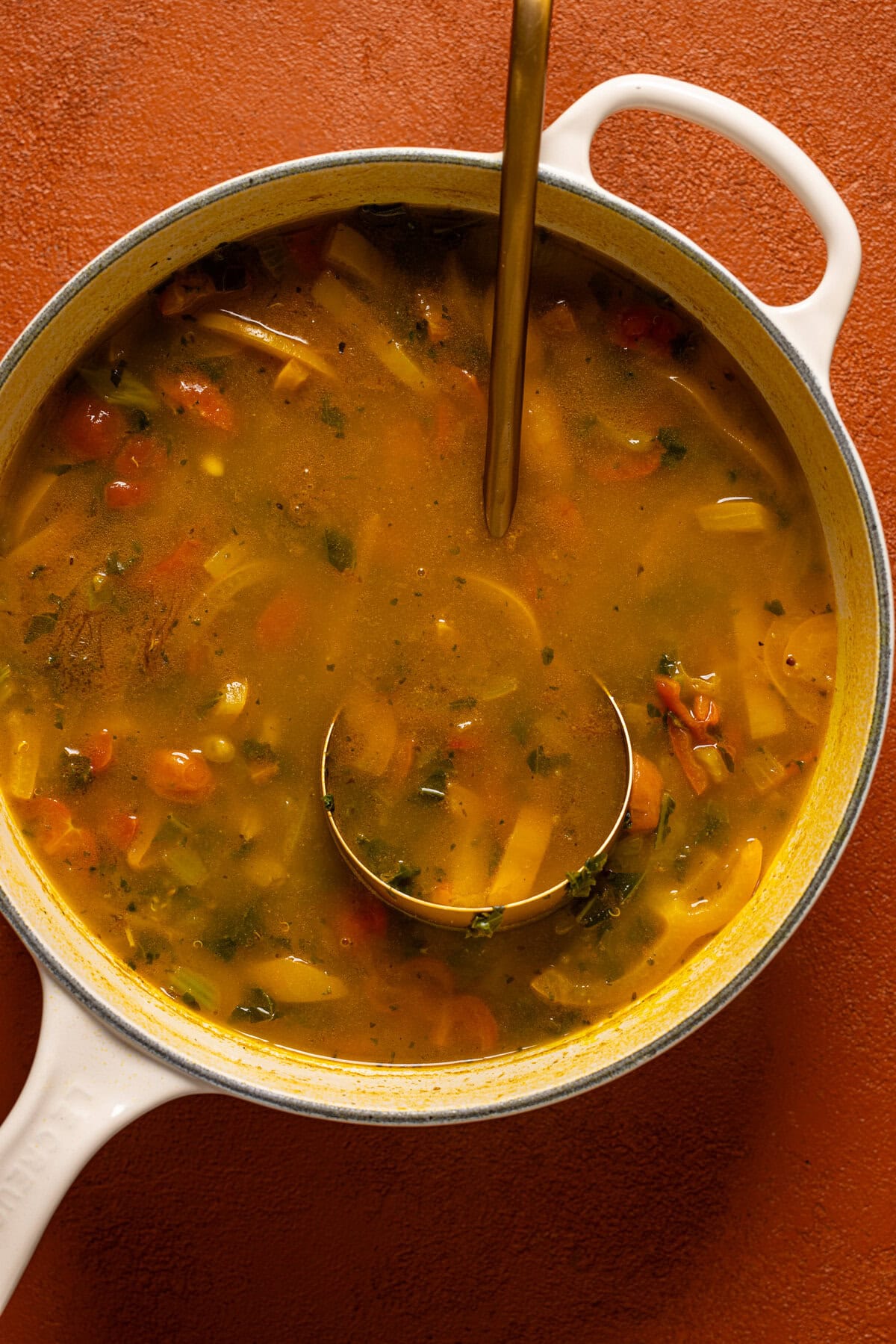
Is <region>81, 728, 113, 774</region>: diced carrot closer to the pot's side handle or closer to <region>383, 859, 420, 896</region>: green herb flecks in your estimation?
the pot's side handle

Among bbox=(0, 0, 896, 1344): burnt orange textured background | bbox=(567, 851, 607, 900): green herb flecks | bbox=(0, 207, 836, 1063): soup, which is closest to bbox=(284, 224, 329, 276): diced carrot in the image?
bbox=(0, 207, 836, 1063): soup

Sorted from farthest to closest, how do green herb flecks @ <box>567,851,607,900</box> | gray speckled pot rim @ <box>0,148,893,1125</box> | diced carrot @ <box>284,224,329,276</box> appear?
diced carrot @ <box>284,224,329,276</box> < green herb flecks @ <box>567,851,607,900</box> < gray speckled pot rim @ <box>0,148,893,1125</box>

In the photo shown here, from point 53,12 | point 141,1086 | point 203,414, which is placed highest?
point 53,12

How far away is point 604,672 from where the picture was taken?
7.25 feet

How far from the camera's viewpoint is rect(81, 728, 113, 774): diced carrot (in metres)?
2.20

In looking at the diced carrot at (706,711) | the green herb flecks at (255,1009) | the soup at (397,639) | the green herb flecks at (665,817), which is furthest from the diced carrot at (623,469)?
the green herb flecks at (255,1009)

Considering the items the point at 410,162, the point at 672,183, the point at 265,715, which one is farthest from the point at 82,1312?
the point at 672,183

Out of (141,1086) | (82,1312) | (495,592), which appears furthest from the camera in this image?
(82,1312)

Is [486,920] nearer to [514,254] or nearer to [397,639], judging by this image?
[397,639]

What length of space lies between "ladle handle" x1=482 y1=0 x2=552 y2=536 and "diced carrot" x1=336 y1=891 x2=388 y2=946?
0.71 metres

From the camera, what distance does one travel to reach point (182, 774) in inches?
86.4

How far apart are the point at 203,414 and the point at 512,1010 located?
1233mm

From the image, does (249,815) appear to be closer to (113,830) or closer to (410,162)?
(113,830)

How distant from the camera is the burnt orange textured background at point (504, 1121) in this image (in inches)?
93.8
